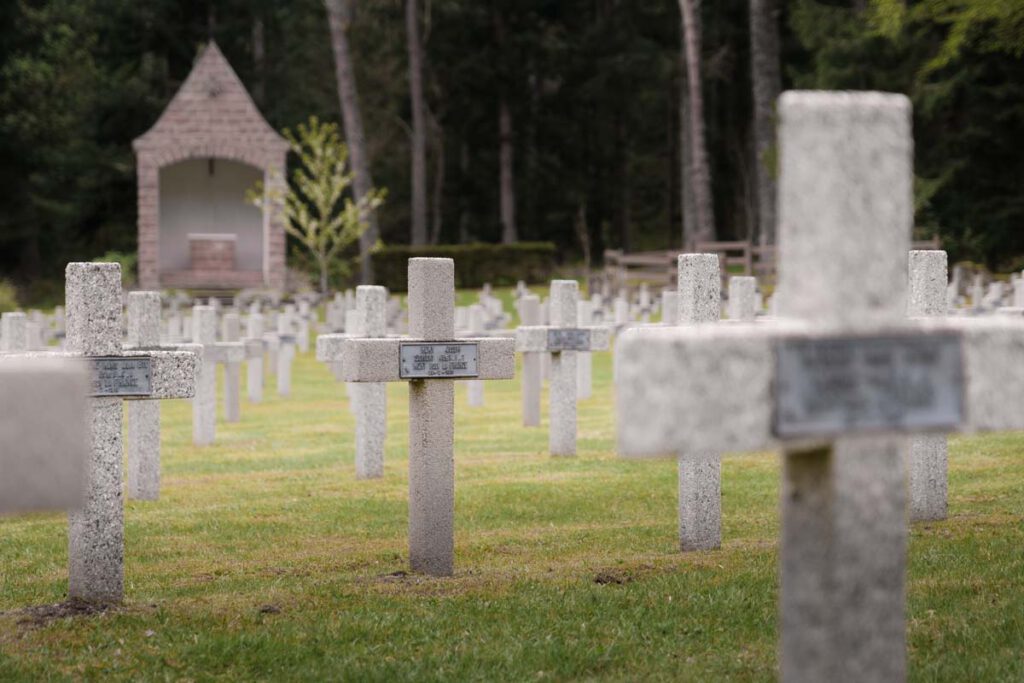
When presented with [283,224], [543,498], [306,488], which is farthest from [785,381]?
[283,224]

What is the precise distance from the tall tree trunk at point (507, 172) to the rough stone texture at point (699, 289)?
126 ft

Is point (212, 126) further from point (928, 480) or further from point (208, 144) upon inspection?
point (928, 480)

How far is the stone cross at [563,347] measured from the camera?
1279cm

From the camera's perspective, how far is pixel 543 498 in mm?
10539

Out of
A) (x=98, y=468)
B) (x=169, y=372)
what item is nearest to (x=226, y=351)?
(x=169, y=372)

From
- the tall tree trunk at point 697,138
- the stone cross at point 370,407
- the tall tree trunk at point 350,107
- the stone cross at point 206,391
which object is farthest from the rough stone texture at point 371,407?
the tall tree trunk at point 350,107

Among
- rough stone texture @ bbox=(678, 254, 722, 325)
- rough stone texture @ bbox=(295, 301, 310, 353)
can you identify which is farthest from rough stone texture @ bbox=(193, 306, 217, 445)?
rough stone texture @ bbox=(295, 301, 310, 353)

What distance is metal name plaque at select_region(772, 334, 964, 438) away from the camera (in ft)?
10.3

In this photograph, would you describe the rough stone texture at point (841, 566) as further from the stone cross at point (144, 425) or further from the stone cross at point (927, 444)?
the stone cross at point (144, 425)

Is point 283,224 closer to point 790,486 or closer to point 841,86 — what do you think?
point 841,86

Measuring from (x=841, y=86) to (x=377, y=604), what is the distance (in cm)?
3170

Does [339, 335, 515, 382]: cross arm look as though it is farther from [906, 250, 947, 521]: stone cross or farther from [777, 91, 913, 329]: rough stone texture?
[777, 91, 913, 329]: rough stone texture

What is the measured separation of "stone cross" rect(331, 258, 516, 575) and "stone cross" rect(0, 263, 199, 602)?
1121mm

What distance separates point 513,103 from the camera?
162 ft
